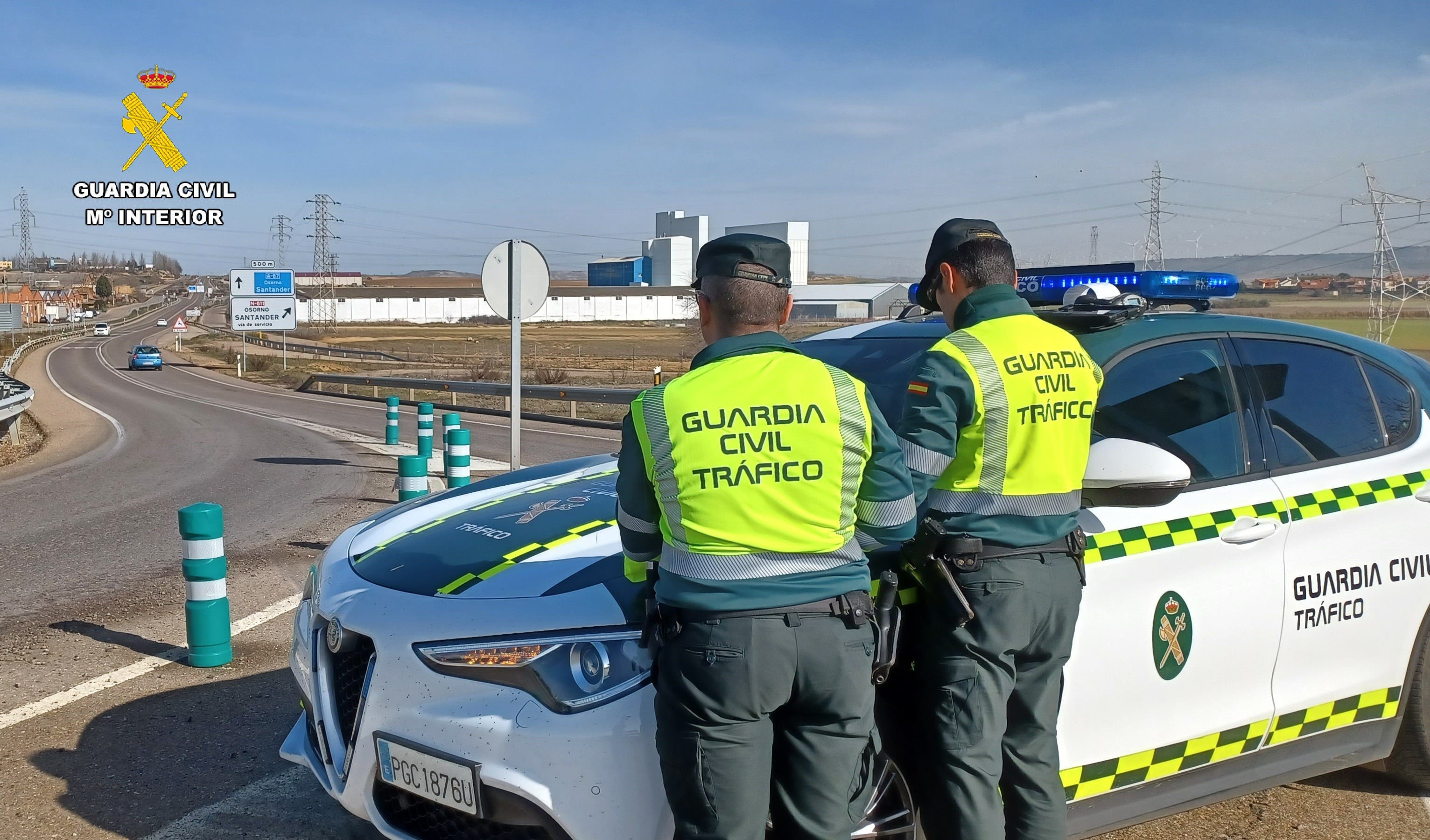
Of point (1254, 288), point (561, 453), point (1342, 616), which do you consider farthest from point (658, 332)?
point (1342, 616)

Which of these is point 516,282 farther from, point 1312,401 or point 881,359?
point 1312,401

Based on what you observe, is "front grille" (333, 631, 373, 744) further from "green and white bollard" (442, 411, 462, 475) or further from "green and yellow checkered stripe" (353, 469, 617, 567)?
"green and white bollard" (442, 411, 462, 475)

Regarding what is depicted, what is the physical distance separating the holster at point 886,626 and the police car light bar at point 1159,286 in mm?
1693

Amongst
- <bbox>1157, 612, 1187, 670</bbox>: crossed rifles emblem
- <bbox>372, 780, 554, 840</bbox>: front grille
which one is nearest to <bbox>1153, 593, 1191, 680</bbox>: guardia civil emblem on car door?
<bbox>1157, 612, 1187, 670</bbox>: crossed rifles emblem

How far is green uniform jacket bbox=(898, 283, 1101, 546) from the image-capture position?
9.05 ft

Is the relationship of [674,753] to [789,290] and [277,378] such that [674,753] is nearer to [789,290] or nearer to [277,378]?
[789,290]

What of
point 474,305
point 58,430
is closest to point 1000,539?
point 58,430

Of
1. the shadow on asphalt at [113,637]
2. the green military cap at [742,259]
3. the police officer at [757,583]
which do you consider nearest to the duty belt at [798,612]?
the police officer at [757,583]

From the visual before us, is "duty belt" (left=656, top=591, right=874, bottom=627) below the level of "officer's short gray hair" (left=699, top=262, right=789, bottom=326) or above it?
below

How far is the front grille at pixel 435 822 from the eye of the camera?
2.62 metres

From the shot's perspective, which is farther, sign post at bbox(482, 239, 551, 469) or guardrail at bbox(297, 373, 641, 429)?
guardrail at bbox(297, 373, 641, 429)

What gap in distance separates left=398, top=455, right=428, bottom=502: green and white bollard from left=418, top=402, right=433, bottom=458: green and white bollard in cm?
423

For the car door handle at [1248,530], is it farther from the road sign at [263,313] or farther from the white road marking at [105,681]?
the road sign at [263,313]

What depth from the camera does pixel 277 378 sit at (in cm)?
4394
